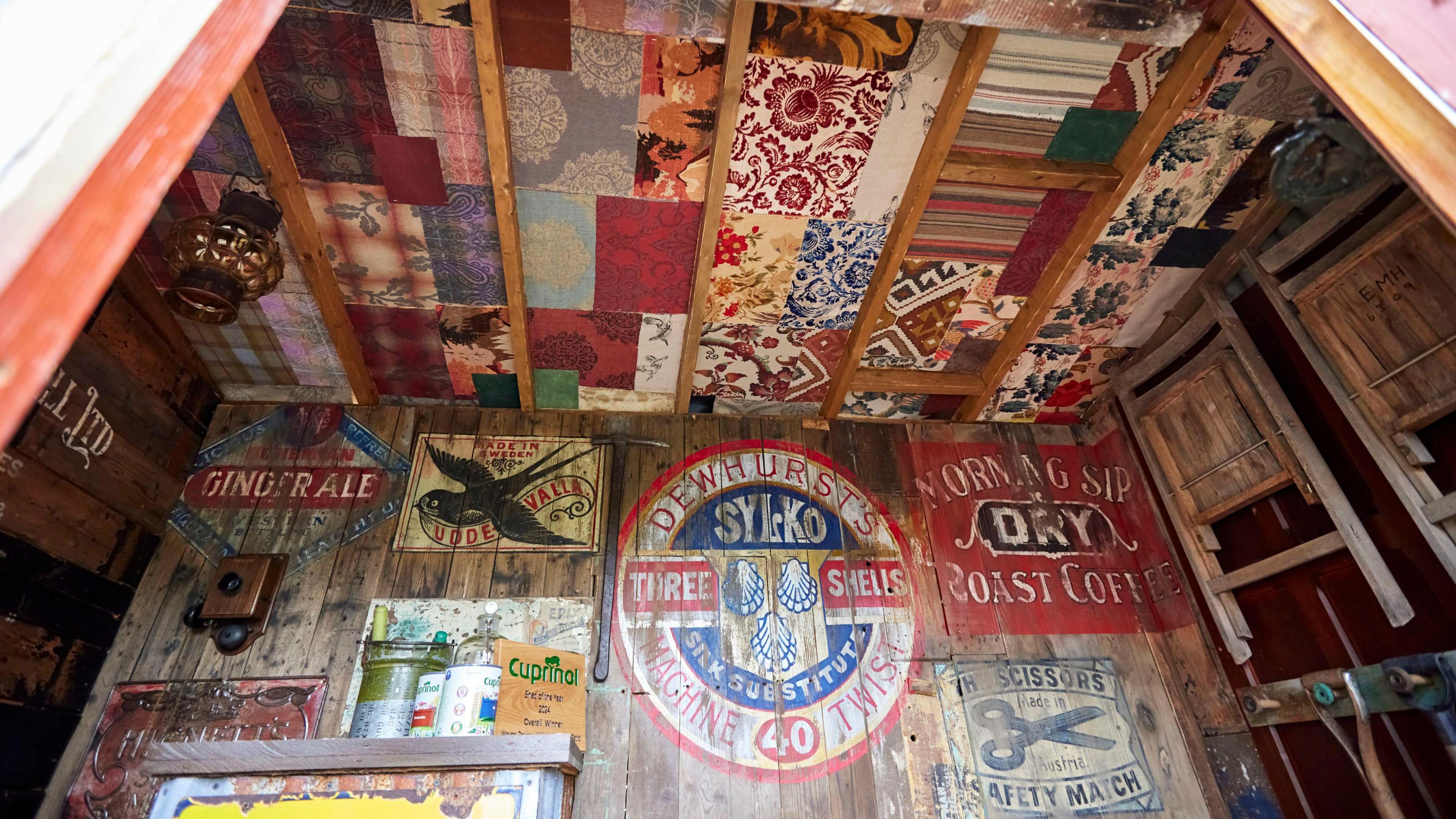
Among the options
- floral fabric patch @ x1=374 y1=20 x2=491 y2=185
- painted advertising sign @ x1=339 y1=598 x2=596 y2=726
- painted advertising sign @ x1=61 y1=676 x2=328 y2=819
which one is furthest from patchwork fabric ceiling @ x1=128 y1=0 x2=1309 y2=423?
painted advertising sign @ x1=61 y1=676 x2=328 y2=819

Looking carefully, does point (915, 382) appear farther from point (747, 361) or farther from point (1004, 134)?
point (1004, 134)

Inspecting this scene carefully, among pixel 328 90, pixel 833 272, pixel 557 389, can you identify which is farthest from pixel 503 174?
pixel 833 272

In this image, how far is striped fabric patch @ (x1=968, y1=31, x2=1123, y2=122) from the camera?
2322 millimetres

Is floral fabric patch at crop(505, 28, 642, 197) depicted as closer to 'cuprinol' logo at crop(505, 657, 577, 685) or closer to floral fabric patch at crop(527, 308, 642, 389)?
floral fabric patch at crop(527, 308, 642, 389)

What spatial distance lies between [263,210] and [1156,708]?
374 centimetres

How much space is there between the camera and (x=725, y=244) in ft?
9.34

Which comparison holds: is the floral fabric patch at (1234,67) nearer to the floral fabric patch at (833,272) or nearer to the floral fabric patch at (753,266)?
the floral fabric patch at (833,272)

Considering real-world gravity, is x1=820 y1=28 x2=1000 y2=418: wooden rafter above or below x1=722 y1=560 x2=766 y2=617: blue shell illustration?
above

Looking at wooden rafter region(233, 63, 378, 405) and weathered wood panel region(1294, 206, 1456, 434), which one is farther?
wooden rafter region(233, 63, 378, 405)

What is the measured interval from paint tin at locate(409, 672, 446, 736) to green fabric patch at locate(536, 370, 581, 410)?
133cm

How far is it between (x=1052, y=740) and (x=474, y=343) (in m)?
2.77

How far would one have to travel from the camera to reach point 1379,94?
37.3 inches

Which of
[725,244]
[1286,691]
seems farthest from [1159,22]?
[1286,691]

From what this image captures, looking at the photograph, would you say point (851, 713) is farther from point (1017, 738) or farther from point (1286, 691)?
point (1286, 691)
